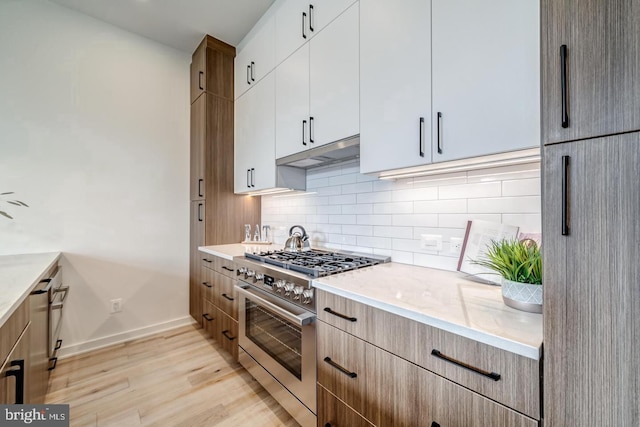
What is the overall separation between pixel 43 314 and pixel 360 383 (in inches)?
73.7

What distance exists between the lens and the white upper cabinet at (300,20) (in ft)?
5.33

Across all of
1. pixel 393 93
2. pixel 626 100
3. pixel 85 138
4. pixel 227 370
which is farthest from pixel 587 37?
pixel 85 138

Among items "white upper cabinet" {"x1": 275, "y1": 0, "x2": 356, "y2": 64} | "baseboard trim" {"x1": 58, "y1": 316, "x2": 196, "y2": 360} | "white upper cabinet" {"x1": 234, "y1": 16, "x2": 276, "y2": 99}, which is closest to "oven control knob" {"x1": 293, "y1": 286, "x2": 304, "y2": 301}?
"white upper cabinet" {"x1": 275, "y1": 0, "x2": 356, "y2": 64}

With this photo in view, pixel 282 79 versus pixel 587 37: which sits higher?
pixel 282 79

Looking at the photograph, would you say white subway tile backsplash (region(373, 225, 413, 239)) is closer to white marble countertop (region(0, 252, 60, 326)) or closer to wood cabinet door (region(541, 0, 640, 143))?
wood cabinet door (region(541, 0, 640, 143))

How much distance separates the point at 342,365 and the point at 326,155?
128 cm

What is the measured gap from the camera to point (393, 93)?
1292 mm

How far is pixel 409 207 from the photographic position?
1.60 meters

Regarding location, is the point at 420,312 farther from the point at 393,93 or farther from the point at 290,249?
the point at 290,249

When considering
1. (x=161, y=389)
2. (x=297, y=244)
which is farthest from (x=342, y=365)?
(x=161, y=389)

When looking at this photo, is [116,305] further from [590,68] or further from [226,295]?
[590,68]

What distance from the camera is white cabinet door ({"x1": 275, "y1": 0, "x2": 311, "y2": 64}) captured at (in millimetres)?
1818

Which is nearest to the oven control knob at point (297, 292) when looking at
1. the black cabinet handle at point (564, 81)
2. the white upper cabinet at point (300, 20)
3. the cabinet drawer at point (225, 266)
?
the cabinet drawer at point (225, 266)

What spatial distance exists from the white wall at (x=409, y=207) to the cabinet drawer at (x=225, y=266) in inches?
27.5
